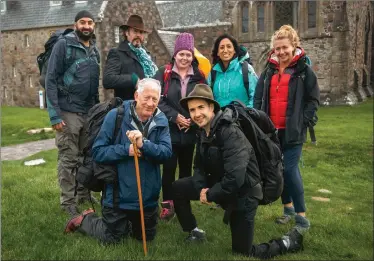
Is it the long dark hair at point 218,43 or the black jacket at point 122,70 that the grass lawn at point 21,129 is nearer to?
the black jacket at point 122,70

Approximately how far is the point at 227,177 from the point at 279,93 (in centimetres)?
168

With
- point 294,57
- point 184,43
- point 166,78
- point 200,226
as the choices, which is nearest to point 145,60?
point 166,78

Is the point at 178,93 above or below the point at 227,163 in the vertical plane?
above

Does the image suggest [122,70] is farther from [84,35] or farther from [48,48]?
[48,48]

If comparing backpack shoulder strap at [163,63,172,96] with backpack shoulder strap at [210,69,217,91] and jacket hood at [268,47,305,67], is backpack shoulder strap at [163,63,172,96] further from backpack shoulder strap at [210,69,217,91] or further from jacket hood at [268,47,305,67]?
jacket hood at [268,47,305,67]

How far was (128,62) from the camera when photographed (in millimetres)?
6082

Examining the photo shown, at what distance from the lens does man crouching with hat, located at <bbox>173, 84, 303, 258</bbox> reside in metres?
4.38

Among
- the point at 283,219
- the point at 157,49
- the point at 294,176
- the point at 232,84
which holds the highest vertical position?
the point at 157,49

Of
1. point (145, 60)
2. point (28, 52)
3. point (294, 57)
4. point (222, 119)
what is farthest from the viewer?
point (28, 52)

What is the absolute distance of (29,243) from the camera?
4730mm

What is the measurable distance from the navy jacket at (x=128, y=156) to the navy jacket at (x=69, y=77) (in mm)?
1225

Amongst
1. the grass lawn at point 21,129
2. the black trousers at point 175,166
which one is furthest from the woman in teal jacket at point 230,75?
the grass lawn at point 21,129

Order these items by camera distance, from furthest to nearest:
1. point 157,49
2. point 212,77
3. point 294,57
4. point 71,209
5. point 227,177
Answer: point 157,49 → point 212,77 → point 71,209 → point 294,57 → point 227,177

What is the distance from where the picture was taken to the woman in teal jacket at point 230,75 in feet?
19.5
